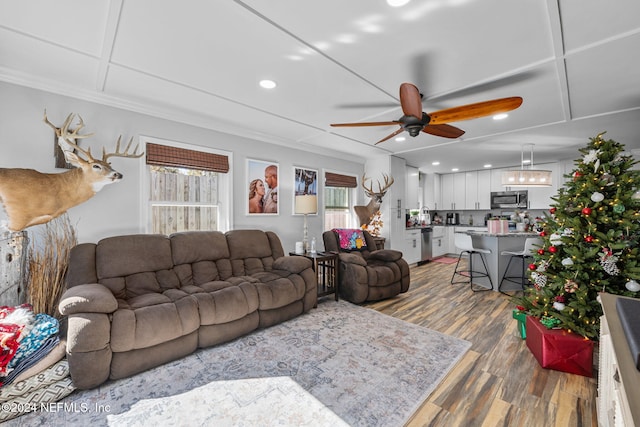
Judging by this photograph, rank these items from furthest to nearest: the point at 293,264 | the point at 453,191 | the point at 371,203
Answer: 1. the point at 453,191
2. the point at 371,203
3. the point at 293,264

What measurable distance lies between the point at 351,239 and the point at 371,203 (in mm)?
1384

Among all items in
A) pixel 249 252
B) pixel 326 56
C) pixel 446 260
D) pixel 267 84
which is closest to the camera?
pixel 326 56

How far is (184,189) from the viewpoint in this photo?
3.46 metres

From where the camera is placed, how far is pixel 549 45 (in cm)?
192

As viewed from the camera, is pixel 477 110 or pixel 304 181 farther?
pixel 304 181

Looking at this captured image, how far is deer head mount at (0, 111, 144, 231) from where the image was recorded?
229 cm

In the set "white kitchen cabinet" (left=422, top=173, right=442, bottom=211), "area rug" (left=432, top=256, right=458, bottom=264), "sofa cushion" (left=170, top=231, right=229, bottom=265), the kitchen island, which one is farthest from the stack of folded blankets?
"white kitchen cabinet" (left=422, top=173, right=442, bottom=211)

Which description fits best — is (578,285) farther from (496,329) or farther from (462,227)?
(462,227)

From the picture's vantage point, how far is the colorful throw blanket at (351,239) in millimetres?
4348

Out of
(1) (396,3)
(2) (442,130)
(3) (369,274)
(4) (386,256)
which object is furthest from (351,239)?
(1) (396,3)

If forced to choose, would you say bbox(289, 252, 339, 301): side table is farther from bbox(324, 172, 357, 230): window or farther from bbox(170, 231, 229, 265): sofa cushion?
bbox(324, 172, 357, 230): window

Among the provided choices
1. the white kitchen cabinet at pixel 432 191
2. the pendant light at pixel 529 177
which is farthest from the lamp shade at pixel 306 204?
the white kitchen cabinet at pixel 432 191

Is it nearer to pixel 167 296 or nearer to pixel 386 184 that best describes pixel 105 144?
pixel 167 296

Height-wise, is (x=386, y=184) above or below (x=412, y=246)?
above
